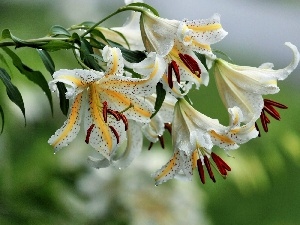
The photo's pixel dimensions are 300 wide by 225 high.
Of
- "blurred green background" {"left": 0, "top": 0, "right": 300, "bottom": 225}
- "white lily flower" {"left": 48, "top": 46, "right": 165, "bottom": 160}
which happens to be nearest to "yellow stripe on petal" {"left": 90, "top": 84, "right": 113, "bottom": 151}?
"white lily flower" {"left": 48, "top": 46, "right": 165, "bottom": 160}

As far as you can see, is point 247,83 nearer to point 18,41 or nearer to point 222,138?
point 222,138

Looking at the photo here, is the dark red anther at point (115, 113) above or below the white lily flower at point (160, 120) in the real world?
above

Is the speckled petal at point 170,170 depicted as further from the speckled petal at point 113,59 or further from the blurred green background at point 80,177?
the blurred green background at point 80,177

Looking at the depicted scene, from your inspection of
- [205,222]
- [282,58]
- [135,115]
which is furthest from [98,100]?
[282,58]

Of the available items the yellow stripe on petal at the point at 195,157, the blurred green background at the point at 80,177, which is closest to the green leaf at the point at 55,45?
the yellow stripe on petal at the point at 195,157

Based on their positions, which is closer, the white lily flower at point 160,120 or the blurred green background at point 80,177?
the white lily flower at point 160,120

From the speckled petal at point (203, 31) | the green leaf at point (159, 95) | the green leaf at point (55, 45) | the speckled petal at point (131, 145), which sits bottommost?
the speckled petal at point (131, 145)

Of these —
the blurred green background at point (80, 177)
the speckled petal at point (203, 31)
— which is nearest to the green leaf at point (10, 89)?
the speckled petal at point (203, 31)
